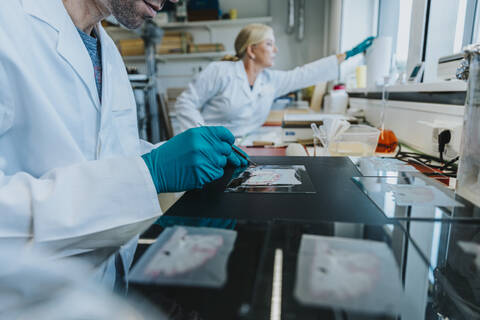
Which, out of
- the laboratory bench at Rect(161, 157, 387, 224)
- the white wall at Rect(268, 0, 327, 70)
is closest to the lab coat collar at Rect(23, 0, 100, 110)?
the laboratory bench at Rect(161, 157, 387, 224)

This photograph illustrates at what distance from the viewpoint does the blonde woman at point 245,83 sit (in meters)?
2.08

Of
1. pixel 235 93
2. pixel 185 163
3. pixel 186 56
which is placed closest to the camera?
pixel 185 163

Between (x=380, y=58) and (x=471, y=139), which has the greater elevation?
(x=380, y=58)

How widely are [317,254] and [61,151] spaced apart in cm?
61

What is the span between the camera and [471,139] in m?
0.51

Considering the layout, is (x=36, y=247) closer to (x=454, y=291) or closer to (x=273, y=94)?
(x=454, y=291)

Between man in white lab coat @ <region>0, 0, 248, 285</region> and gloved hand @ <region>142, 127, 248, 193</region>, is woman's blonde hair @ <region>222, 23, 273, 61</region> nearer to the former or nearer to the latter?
man in white lab coat @ <region>0, 0, 248, 285</region>

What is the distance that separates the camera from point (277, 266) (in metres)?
0.30

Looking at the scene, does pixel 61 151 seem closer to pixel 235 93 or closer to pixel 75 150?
pixel 75 150

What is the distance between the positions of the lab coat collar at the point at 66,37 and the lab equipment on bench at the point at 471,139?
2.66 feet

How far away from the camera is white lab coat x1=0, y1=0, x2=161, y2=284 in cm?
49

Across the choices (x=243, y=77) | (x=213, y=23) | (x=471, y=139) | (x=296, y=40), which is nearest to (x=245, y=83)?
(x=243, y=77)

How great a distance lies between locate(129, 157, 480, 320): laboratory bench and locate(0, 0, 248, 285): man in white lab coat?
0.33 feet

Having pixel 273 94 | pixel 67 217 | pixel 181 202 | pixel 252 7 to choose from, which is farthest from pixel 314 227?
pixel 252 7
